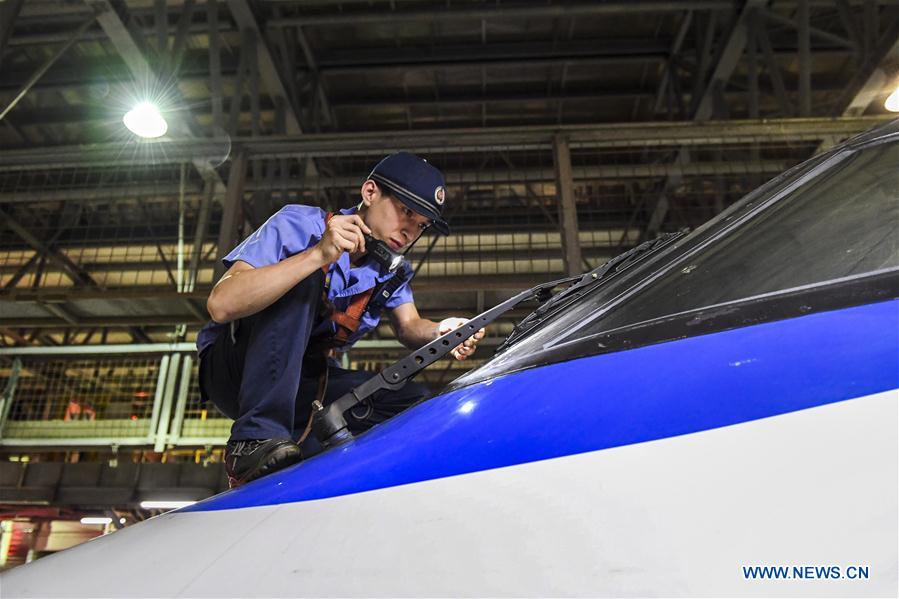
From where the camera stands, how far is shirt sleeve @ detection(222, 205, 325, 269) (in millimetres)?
1713

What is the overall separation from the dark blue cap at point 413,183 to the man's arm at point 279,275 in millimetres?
348

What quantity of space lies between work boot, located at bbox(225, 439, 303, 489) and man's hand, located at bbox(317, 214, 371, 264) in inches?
18.4

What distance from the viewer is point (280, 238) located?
1792mm

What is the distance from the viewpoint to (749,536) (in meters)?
0.71

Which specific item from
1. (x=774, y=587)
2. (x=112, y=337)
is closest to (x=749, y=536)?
(x=774, y=587)

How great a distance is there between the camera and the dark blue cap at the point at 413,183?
6.21 feet

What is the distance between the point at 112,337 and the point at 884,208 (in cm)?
1546

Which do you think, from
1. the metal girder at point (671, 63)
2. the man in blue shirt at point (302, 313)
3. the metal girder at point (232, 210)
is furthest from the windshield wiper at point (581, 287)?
the metal girder at point (671, 63)

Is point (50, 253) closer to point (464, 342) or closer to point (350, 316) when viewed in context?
point (350, 316)

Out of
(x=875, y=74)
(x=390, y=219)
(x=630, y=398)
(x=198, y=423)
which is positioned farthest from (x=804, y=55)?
(x=198, y=423)

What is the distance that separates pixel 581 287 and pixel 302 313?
2.43 ft

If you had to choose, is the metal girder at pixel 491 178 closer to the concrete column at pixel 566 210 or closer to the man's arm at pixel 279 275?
the concrete column at pixel 566 210

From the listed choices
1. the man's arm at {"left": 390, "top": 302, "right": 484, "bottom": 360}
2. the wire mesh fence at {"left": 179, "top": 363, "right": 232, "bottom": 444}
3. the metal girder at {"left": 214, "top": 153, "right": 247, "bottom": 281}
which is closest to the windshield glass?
the man's arm at {"left": 390, "top": 302, "right": 484, "bottom": 360}

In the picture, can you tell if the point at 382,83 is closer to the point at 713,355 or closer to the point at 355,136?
the point at 355,136
